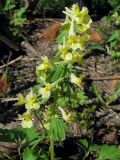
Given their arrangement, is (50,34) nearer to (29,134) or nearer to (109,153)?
(29,134)

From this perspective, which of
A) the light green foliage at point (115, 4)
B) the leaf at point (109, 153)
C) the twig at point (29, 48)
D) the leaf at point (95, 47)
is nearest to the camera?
the leaf at point (109, 153)

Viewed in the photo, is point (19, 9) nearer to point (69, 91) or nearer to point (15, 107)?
point (15, 107)

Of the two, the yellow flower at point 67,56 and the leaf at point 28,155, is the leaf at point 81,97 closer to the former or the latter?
the leaf at point 28,155

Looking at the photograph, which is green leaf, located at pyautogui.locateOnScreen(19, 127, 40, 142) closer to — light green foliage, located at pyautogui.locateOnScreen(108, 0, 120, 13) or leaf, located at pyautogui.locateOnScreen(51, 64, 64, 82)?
leaf, located at pyautogui.locateOnScreen(51, 64, 64, 82)

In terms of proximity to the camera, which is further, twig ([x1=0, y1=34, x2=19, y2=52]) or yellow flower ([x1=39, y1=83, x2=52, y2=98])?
twig ([x1=0, y1=34, x2=19, y2=52])

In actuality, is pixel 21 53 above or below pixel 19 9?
below

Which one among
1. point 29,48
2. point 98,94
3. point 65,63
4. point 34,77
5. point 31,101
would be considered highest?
point 29,48

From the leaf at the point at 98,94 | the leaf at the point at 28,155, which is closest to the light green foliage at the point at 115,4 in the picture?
the leaf at the point at 98,94

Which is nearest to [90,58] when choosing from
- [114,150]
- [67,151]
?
[67,151]

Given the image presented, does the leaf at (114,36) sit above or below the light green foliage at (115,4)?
below

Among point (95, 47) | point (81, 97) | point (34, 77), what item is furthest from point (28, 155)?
point (95, 47)

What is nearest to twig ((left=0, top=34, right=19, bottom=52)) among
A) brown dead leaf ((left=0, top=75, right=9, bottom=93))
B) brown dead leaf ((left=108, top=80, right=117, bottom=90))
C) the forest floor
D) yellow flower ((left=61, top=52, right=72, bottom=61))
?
the forest floor
